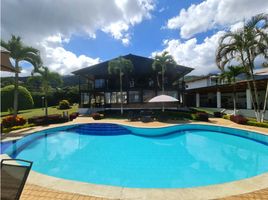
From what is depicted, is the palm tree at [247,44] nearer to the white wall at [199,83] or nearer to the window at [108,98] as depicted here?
the window at [108,98]

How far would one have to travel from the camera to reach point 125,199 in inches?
175

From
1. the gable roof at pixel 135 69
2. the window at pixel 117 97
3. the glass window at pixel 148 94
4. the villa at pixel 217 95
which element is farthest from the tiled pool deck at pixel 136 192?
the gable roof at pixel 135 69

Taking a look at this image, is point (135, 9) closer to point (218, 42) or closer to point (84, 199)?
point (218, 42)

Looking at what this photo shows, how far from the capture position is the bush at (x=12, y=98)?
106ft

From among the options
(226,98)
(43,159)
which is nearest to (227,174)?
(43,159)

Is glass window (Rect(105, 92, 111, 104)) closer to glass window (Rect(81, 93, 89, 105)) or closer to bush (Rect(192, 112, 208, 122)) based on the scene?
glass window (Rect(81, 93, 89, 105))

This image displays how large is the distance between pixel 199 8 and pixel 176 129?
9771 mm

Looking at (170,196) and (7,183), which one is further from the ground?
(7,183)

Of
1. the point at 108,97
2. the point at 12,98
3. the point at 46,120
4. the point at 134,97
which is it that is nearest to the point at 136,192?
the point at 46,120

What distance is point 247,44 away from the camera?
620 inches

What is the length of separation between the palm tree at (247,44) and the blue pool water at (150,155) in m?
6.26

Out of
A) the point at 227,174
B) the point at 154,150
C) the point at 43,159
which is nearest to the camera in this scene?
the point at 227,174

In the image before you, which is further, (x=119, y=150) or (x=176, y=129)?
(x=176, y=129)

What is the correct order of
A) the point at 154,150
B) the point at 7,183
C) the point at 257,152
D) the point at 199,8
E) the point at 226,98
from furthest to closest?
the point at 226,98 → the point at 199,8 → the point at 154,150 → the point at 257,152 → the point at 7,183
